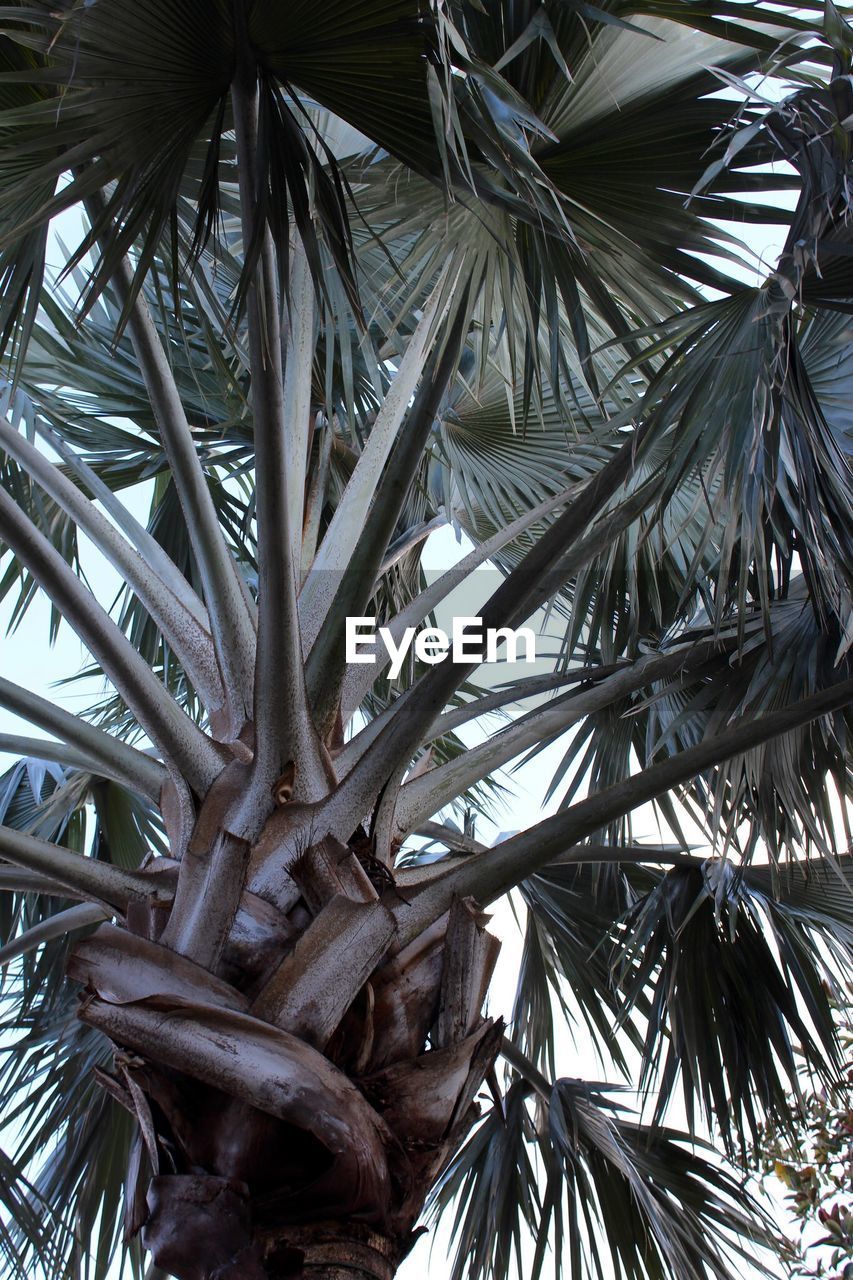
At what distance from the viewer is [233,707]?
2.79m

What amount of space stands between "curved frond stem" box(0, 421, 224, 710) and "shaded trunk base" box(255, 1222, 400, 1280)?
1322mm

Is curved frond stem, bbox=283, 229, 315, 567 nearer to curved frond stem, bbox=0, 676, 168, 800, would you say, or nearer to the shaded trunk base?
curved frond stem, bbox=0, 676, 168, 800

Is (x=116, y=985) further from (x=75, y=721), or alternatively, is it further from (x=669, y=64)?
(x=669, y=64)

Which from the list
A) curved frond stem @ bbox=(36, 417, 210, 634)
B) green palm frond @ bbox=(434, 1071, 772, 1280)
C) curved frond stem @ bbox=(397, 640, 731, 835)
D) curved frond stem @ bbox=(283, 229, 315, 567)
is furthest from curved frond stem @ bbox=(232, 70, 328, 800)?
green palm frond @ bbox=(434, 1071, 772, 1280)

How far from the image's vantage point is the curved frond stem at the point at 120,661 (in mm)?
2344

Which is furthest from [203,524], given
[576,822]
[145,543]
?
[576,822]

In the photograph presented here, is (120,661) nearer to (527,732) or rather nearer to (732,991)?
(527,732)

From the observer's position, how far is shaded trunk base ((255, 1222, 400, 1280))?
1.82m

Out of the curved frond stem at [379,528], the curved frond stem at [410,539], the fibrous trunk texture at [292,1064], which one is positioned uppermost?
the curved frond stem at [410,539]

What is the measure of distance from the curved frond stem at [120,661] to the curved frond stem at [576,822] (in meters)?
0.56

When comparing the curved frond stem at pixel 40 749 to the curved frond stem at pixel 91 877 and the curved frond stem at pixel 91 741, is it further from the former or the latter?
the curved frond stem at pixel 91 877

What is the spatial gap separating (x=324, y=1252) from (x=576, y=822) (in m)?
0.94

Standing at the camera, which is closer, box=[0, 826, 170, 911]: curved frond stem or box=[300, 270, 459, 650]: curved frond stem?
box=[0, 826, 170, 911]: curved frond stem

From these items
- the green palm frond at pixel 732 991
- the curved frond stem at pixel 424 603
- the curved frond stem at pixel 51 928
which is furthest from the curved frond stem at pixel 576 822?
the curved frond stem at pixel 51 928
